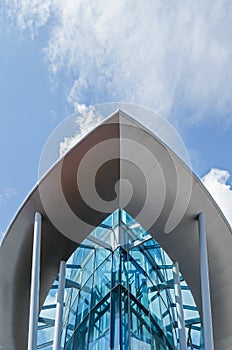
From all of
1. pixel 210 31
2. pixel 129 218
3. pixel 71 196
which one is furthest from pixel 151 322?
pixel 210 31

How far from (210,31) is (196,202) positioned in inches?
200

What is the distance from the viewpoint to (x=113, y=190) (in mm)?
14141

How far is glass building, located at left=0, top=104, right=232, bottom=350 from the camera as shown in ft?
41.0

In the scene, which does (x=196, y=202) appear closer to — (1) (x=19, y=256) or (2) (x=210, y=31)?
(2) (x=210, y=31)

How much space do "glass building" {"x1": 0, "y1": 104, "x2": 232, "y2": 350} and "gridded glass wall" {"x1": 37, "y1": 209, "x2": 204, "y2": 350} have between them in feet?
0.12

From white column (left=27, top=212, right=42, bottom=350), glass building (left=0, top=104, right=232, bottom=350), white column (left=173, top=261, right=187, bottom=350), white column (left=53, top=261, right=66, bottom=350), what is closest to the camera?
white column (left=27, top=212, right=42, bottom=350)

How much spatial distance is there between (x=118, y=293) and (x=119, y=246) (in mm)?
1723

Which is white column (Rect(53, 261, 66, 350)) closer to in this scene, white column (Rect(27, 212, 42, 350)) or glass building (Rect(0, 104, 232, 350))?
glass building (Rect(0, 104, 232, 350))

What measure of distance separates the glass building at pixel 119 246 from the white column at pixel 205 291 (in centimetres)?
3

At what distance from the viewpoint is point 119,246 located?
1377 cm

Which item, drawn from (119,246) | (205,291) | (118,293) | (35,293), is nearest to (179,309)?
(205,291)

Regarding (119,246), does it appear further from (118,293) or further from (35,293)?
(35,293)

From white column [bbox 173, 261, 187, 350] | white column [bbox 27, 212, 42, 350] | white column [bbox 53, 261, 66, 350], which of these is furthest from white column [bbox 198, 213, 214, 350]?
white column [bbox 27, 212, 42, 350]

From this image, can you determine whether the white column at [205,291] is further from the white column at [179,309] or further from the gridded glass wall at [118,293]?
the gridded glass wall at [118,293]
